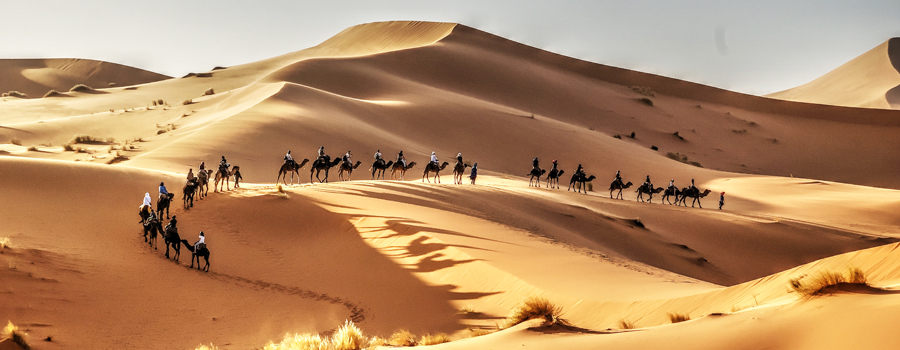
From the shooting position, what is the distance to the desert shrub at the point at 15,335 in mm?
9277

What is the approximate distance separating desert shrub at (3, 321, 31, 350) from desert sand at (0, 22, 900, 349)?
427 millimetres

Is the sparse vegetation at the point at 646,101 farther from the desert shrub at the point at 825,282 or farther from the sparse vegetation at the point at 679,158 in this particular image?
the desert shrub at the point at 825,282

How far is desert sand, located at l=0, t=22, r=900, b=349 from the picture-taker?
33.5 feet

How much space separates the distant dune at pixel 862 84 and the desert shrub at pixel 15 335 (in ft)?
400

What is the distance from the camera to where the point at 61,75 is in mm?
109438

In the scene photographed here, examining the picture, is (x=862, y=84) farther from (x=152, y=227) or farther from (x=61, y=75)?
(x=61, y=75)

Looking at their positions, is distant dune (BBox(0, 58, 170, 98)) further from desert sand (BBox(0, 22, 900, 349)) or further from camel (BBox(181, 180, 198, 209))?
camel (BBox(181, 180, 198, 209))

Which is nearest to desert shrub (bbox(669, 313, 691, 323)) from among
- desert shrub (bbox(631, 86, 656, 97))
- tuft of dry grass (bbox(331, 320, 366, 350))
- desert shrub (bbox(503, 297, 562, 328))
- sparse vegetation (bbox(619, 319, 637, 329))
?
sparse vegetation (bbox(619, 319, 637, 329))

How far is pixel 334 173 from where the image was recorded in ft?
112

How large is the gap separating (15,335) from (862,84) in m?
147

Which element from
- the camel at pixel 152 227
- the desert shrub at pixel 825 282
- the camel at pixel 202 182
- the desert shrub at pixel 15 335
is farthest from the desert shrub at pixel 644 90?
the desert shrub at pixel 15 335

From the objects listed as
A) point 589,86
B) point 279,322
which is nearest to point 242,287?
point 279,322

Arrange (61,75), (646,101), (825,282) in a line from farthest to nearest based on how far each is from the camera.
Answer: (61,75) < (646,101) < (825,282)

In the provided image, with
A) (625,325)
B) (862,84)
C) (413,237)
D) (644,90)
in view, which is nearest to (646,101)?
(644,90)
